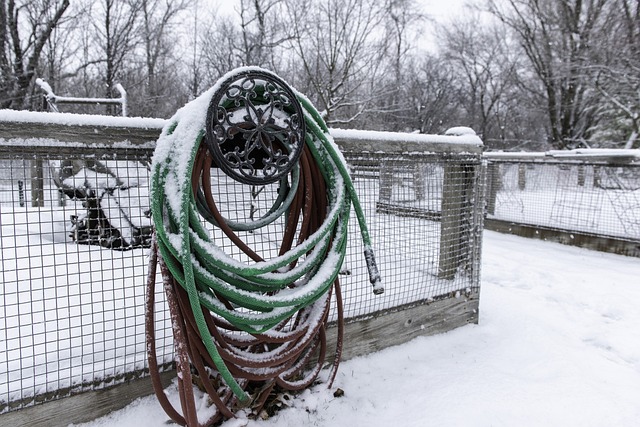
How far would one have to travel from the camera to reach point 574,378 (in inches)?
87.9

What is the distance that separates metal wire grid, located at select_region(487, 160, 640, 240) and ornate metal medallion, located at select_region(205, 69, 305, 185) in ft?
14.7

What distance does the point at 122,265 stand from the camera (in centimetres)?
185

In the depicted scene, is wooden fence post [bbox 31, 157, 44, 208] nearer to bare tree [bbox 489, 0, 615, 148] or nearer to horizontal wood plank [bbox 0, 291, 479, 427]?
horizontal wood plank [bbox 0, 291, 479, 427]

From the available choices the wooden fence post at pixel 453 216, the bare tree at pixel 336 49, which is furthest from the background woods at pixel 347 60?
the wooden fence post at pixel 453 216

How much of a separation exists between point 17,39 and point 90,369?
11761 millimetres

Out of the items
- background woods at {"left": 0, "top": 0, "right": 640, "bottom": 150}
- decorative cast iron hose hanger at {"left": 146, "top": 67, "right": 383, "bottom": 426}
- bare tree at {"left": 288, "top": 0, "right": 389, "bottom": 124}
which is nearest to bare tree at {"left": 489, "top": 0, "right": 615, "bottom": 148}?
background woods at {"left": 0, "top": 0, "right": 640, "bottom": 150}

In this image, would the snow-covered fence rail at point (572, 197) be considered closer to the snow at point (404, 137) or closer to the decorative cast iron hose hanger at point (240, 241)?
the snow at point (404, 137)

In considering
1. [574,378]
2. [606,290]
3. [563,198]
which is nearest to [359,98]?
[563,198]

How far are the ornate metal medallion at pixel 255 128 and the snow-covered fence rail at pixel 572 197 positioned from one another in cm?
448

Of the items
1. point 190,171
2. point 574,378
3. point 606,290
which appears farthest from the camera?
point 606,290

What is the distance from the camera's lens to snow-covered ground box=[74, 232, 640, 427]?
6.07ft

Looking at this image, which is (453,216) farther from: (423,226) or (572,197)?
(572,197)

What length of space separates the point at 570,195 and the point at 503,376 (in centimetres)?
401

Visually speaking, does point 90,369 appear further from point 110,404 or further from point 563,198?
point 563,198
